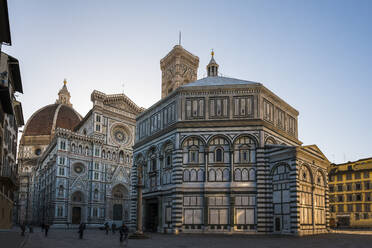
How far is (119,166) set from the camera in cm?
7438

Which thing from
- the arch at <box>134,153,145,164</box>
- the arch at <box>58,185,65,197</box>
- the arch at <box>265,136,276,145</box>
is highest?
the arch at <box>265,136,276,145</box>

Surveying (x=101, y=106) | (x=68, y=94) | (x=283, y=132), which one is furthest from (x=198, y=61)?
(x=68, y=94)

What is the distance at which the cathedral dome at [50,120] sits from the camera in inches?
4350

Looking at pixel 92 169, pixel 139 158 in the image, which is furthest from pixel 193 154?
pixel 92 169

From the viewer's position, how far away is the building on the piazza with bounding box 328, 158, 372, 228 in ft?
219

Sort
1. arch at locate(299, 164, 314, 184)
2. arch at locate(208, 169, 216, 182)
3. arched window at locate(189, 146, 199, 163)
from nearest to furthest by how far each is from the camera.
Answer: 1. arch at locate(299, 164, 314, 184)
2. arch at locate(208, 169, 216, 182)
3. arched window at locate(189, 146, 199, 163)

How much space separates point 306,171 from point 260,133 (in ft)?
18.6

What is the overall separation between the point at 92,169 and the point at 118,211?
1022 centimetres

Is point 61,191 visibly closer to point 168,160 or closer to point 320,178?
point 168,160

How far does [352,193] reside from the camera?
228ft

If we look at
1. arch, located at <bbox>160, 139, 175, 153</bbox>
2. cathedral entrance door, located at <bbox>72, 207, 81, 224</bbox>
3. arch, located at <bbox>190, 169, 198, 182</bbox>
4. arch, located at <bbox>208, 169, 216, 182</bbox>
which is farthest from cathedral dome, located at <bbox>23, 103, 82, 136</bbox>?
arch, located at <bbox>208, 169, 216, 182</bbox>

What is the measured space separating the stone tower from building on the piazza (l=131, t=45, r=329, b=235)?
37894mm

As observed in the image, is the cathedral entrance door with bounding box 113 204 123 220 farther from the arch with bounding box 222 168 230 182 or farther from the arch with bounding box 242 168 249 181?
the arch with bounding box 242 168 249 181

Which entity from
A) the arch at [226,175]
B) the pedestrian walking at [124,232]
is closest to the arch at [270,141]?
the arch at [226,175]
